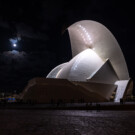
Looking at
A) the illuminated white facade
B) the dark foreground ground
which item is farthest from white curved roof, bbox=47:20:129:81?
the dark foreground ground

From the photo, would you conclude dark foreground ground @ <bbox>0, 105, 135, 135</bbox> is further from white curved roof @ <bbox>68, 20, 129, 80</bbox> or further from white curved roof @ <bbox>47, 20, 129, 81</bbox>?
white curved roof @ <bbox>68, 20, 129, 80</bbox>

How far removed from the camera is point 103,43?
23734mm

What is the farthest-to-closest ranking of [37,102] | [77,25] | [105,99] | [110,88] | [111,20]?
[77,25], [111,20], [110,88], [105,99], [37,102]

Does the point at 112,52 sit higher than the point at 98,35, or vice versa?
the point at 98,35

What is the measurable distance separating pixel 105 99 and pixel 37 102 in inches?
308

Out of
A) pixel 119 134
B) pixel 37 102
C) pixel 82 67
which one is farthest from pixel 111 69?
pixel 119 134

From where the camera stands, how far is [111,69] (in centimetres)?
2309

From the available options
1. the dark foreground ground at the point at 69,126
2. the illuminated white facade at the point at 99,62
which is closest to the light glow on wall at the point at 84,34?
the illuminated white facade at the point at 99,62

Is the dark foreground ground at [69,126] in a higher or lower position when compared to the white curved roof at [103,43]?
lower

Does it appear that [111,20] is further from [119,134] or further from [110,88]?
[119,134]

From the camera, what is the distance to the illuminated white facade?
2155 cm

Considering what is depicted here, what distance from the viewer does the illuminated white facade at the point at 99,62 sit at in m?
21.5

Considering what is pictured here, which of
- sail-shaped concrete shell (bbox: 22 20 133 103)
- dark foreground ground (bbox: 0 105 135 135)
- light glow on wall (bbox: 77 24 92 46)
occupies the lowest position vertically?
dark foreground ground (bbox: 0 105 135 135)

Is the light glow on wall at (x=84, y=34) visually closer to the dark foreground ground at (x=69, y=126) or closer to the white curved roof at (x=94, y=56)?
the white curved roof at (x=94, y=56)
